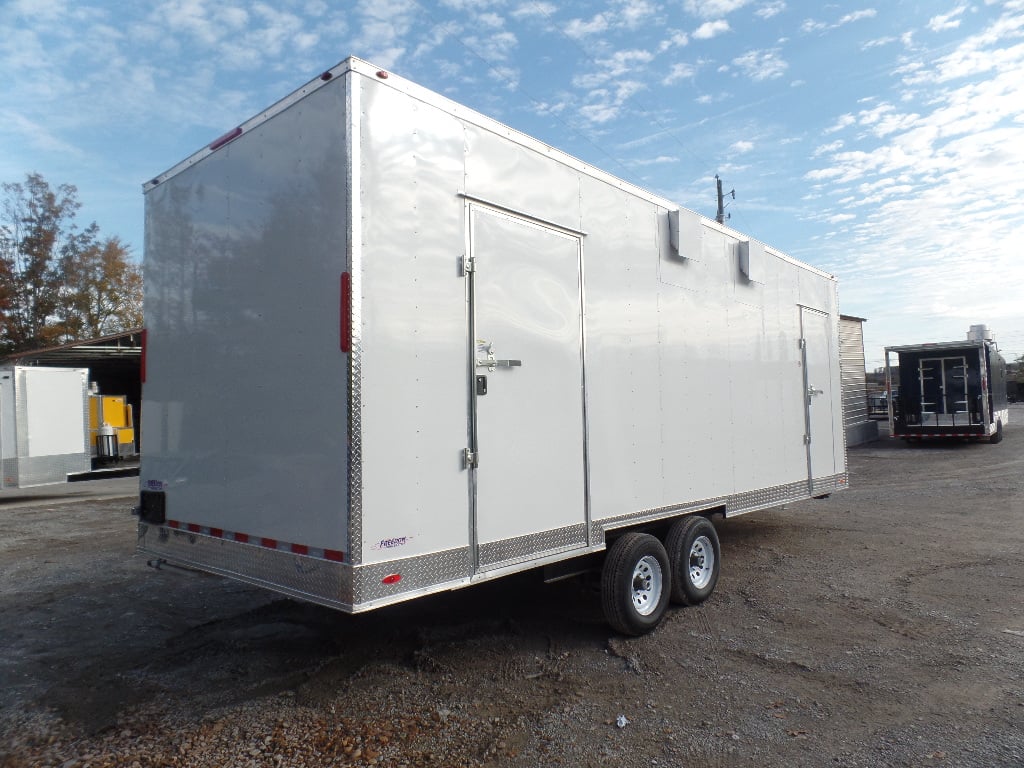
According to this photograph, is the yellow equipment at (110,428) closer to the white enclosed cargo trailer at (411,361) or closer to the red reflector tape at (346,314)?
the white enclosed cargo trailer at (411,361)

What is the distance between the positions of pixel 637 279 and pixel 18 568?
7.03 metres

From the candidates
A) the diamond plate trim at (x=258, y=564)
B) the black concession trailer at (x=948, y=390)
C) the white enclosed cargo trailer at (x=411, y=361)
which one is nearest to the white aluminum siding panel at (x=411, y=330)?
the white enclosed cargo trailer at (x=411, y=361)

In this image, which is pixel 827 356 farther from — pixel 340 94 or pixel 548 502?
pixel 340 94

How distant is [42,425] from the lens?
44.1 feet

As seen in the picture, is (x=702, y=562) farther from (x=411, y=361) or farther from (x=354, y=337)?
(x=354, y=337)

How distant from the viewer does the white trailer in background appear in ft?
42.5

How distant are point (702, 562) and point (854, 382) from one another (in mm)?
19206

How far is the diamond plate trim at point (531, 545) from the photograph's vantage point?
404 centimetres

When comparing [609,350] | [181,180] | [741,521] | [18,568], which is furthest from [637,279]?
[18,568]

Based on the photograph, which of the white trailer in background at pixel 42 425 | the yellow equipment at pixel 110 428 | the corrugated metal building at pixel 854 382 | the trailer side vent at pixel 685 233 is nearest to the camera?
the trailer side vent at pixel 685 233

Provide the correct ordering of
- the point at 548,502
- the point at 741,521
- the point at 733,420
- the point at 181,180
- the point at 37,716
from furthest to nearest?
the point at 741,521 < the point at 733,420 < the point at 181,180 < the point at 548,502 < the point at 37,716

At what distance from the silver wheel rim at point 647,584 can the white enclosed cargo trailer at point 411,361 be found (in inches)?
0.8

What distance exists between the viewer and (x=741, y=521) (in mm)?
9719

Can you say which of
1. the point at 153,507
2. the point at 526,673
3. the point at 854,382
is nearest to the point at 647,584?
the point at 526,673
